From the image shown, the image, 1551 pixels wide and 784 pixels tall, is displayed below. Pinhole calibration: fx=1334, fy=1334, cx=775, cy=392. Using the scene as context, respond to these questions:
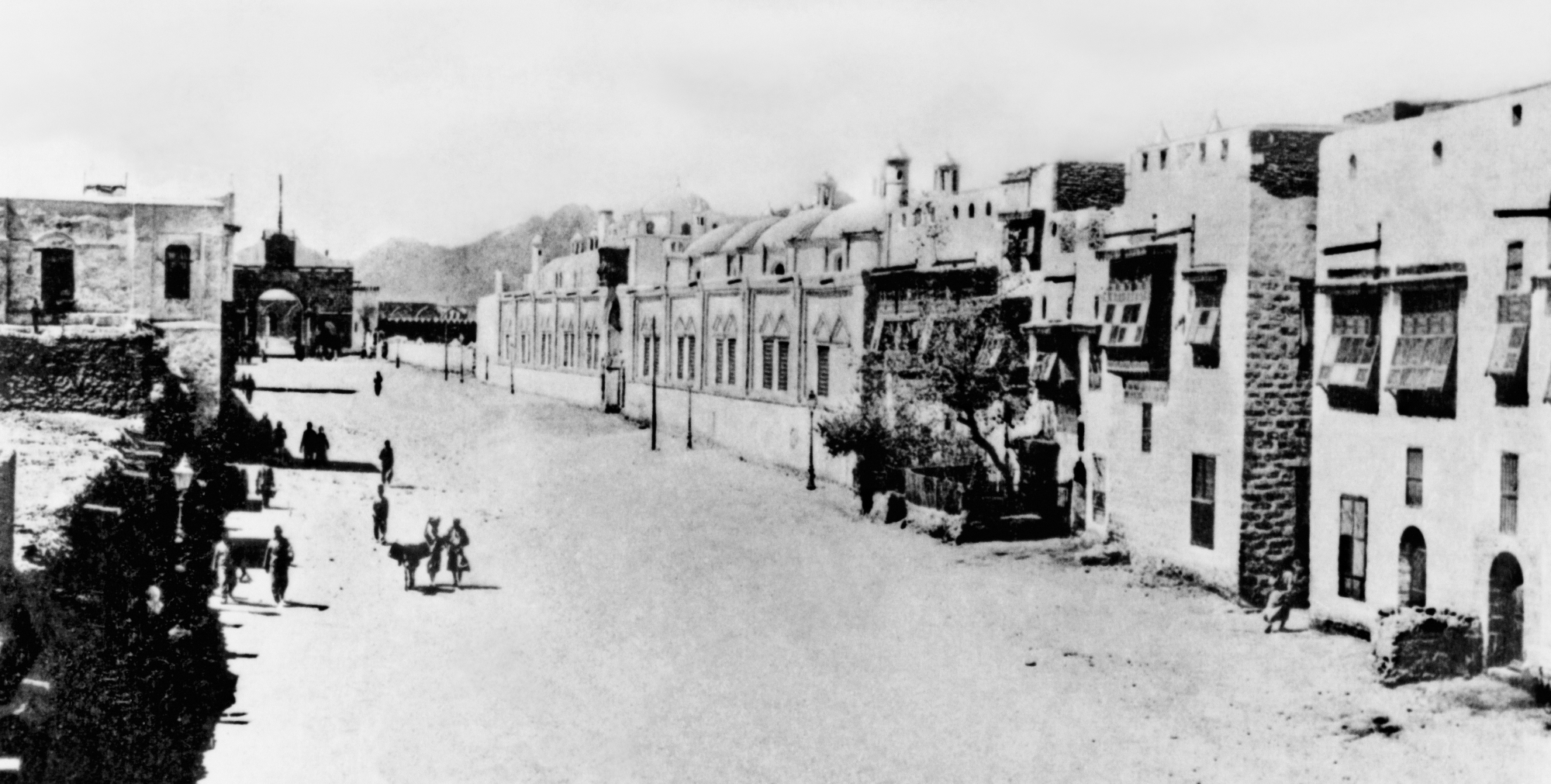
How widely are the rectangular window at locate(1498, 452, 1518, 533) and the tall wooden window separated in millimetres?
27497

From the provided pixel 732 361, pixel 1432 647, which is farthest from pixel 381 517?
pixel 732 361

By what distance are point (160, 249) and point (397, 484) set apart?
7854 millimetres

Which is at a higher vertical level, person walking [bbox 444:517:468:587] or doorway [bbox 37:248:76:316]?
doorway [bbox 37:248:76:316]

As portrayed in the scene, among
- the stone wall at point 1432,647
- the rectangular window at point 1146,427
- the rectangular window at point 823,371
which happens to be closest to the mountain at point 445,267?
the rectangular window at point 823,371

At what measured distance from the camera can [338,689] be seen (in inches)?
682

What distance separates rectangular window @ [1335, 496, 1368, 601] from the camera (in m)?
20.2

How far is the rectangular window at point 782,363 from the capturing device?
45688mm

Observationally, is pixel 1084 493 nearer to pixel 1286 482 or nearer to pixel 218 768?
pixel 1286 482

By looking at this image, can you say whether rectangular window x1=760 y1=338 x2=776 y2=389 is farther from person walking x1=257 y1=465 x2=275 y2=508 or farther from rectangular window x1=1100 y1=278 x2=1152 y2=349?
rectangular window x1=1100 y1=278 x2=1152 y2=349

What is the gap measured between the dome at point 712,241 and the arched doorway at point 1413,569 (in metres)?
46.8

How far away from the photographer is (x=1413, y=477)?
1898 cm

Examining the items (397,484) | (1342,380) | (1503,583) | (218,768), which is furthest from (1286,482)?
(397,484)

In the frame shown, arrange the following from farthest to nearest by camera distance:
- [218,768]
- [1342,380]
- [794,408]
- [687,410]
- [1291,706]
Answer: [687,410] < [794,408] < [1342,380] < [1291,706] < [218,768]

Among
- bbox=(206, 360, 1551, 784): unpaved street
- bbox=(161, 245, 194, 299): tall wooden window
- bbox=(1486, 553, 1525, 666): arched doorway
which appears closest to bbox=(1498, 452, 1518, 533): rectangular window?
bbox=(1486, 553, 1525, 666): arched doorway
